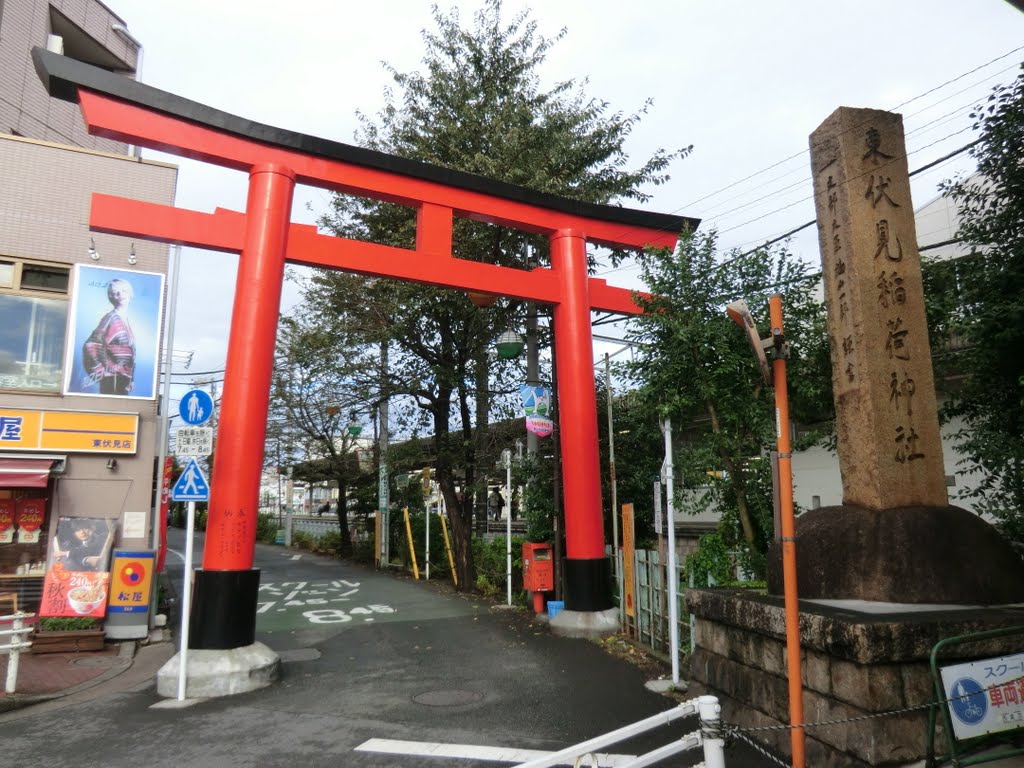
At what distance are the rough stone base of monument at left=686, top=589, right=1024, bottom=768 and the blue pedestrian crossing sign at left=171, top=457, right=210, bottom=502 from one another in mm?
5781

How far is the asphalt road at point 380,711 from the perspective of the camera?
5.71 meters

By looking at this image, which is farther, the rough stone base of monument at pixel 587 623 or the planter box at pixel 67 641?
the rough stone base of monument at pixel 587 623

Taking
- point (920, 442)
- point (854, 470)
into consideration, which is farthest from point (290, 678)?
point (920, 442)

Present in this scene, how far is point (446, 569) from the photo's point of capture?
18.3 metres

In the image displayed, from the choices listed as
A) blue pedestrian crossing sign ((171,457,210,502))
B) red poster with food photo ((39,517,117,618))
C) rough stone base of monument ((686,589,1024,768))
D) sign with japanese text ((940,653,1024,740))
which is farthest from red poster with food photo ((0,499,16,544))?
sign with japanese text ((940,653,1024,740))

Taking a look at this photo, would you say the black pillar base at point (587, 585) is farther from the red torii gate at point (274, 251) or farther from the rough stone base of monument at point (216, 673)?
the rough stone base of monument at point (216, 673)

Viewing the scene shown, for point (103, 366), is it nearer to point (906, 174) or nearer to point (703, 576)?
point (703, 576)

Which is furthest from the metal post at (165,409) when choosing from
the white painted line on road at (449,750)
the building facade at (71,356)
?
the white painted line on road at (449,750)

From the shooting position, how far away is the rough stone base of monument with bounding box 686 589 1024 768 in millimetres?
4230

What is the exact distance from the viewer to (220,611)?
7.75 meters

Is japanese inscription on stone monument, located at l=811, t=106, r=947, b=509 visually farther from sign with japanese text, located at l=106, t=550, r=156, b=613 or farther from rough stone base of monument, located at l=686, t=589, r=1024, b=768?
sign with japanese text, located at l=106, t=550, r=156, b=613

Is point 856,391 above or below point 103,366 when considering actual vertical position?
below

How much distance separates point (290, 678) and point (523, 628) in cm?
409

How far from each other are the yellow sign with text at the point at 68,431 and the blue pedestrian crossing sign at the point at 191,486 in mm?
4464
